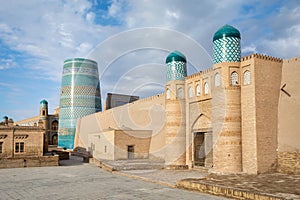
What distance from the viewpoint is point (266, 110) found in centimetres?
1368

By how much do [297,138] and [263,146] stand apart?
150cm

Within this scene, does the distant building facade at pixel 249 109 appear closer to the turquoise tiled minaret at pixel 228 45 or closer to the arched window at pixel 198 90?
the turquoise tiled minaret at pixel 228 45

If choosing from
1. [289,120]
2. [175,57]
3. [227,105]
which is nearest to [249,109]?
[227,105]

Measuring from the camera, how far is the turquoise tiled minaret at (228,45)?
46.8ft

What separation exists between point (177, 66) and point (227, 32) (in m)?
4.44

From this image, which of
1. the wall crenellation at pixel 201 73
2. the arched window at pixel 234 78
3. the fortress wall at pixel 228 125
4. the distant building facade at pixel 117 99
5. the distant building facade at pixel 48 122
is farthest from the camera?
the distant building facade at pixel 48 122

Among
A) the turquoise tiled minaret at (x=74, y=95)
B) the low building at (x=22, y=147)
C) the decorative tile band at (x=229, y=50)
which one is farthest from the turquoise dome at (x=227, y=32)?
the turquoise tiled minaret at (x=74, y=95)

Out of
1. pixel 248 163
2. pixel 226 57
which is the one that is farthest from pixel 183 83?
pixel 248 163

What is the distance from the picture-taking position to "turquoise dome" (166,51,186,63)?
1817 centimetres

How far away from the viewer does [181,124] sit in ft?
58.9

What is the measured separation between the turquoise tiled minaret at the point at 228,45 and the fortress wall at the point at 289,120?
2448 millimetres

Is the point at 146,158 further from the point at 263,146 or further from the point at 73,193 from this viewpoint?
the point at 73,193

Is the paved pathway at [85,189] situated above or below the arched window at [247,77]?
below

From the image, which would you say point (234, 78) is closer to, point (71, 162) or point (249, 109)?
point (249, 109)
